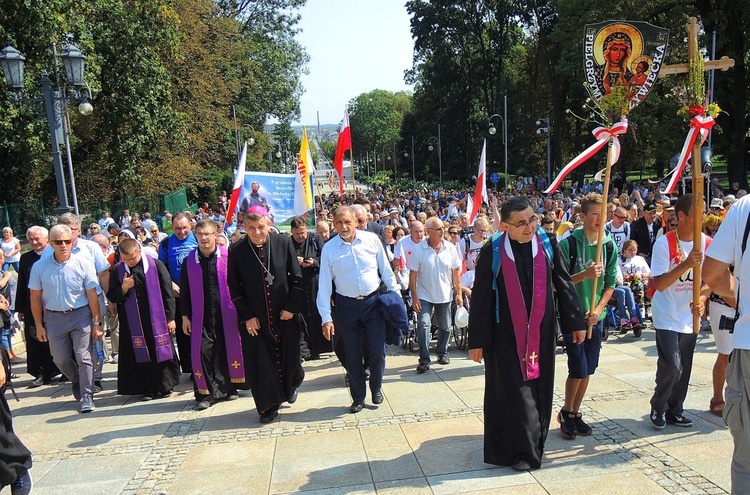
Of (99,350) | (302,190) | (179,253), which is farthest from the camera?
(302,190)

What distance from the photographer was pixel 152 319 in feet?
22.5

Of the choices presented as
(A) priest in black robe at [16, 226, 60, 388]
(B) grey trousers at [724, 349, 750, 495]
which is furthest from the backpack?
(A) priest in black robe at [16, 226, 60, 388]

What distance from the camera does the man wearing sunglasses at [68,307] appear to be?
630 cm

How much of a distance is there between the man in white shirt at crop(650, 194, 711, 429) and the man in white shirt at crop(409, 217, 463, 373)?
289cm

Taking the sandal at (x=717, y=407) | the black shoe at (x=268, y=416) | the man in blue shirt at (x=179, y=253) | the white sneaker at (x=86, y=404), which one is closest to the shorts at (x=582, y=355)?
the sandal at (x=717, y=407)

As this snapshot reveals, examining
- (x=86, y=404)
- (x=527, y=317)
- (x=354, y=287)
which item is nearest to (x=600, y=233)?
(x=527, y=317)

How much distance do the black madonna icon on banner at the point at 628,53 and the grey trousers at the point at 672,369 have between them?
6.81 feet

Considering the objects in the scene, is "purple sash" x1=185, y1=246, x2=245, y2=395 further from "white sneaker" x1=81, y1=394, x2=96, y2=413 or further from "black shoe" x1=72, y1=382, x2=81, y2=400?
"black shoe" x1=72, y1=382, x2=81, y2=400

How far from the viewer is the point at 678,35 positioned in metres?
26.0

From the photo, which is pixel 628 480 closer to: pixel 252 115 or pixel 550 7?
pixel 252 115

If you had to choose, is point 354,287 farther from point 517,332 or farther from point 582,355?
point 582,355

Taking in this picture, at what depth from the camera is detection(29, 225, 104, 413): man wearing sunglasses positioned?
630 cm

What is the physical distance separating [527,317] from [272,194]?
5.05 meters

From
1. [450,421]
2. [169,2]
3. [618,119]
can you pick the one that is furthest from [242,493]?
[169,2]
